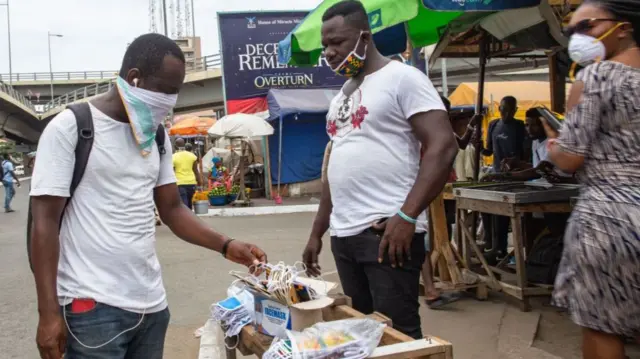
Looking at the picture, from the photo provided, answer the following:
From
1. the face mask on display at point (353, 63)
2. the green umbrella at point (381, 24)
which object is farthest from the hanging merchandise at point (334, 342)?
the green umbrella at point (381, 24)

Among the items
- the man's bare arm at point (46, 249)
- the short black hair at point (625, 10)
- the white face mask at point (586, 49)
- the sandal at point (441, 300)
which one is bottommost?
the sandal at point (441, 300)

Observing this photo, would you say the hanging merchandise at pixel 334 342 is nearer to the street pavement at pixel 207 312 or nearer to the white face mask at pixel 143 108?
the white face mask at pixel 143 108

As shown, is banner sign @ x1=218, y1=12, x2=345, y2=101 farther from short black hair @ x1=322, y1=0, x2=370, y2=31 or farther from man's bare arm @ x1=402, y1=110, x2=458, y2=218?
man's bare arm @ x1=402, y1=110, x2=458, y2=218

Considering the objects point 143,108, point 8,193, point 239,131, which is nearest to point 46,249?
point 143,108

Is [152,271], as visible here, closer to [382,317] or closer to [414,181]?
[382,317]

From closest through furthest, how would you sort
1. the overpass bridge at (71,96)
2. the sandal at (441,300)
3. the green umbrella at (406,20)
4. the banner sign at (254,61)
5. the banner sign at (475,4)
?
1. the banner sign at (475,4)
2. the green umbrella at (406,20)
3. the sandal at (441,300)
4. the banner sign at (254,61)
5. the overpass bridge at (71,96)

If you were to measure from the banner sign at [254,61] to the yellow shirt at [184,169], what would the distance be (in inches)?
264

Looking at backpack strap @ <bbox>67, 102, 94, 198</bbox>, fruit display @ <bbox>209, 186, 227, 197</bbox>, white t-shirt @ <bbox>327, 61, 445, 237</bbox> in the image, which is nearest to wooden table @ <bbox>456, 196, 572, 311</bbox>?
white t-shirt @ <bbox>327, 61, 445, 237</bbox>

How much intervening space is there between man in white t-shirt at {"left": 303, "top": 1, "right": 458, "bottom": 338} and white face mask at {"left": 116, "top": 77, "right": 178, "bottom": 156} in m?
0.80

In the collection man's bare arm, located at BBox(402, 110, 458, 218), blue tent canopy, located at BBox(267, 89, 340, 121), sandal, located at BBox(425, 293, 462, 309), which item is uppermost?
blue tent canopy, located at BBox(267, 89, 340, 121)

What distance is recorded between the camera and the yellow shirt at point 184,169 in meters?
11.8

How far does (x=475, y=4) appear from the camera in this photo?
4.53 metres

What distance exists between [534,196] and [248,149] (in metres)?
14.4

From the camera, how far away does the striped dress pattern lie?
210 cm
